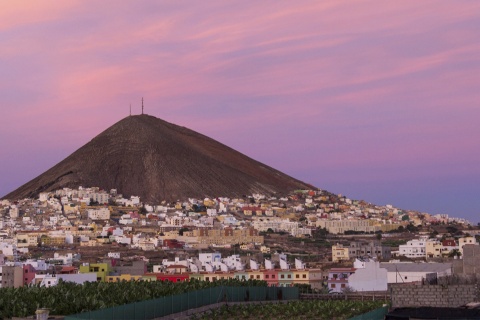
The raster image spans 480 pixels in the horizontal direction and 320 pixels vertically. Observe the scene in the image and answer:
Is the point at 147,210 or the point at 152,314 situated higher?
the point at 147,210

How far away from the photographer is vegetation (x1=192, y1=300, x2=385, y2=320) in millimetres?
35250

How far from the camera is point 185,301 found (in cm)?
3603

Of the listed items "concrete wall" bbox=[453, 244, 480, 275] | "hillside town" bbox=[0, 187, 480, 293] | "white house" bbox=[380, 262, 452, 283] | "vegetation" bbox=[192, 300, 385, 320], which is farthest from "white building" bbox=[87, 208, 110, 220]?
"concrete wall" bbox=[453, 244, 480, 275]

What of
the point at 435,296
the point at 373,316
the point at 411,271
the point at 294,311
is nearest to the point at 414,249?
the point at 411,271

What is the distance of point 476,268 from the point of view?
3747 cm

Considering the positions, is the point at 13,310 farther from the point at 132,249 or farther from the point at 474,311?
the point at 132,249

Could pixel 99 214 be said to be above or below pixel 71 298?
above

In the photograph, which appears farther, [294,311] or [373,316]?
[294,311]

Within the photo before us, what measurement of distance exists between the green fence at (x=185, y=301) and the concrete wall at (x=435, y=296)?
7801 millimetres

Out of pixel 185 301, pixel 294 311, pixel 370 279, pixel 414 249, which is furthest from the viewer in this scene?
pixel 414 249

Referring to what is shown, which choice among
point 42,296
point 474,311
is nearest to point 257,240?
point 42,296

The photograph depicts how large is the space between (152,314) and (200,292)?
5349mm

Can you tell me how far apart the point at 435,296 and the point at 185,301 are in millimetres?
11883

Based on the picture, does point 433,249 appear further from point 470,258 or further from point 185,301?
point 185,301
